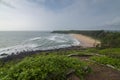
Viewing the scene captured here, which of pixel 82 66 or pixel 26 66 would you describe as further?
pixel 82 66

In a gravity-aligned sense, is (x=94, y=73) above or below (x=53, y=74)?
below

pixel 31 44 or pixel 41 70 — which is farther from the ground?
pixel 41 70

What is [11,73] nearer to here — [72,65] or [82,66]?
[72,65]

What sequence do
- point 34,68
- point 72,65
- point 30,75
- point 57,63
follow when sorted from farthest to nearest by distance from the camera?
point 72,65 → point 57,63 → point 34,68 → point 30,75

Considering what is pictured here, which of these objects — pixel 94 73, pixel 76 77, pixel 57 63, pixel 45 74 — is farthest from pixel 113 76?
pixel 45 74

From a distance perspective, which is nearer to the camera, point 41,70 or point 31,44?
point 41,70

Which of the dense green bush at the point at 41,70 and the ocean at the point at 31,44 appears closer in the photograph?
the dense green bush at the point at 41,70

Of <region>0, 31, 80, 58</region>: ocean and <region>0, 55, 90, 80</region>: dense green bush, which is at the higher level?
<region>0, 55, 90, 80</region>: dense green bush

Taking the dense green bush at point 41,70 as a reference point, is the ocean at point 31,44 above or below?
below

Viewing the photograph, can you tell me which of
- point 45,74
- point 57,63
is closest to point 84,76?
point 57,63

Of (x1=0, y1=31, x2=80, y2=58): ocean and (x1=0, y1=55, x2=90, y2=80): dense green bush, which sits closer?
(x1=0, y1=55, x2=90, y2=80): dense green bush

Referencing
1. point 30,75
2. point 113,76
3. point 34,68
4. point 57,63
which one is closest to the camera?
point 30,75
